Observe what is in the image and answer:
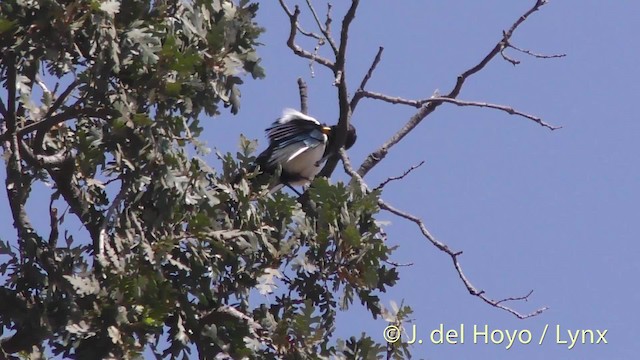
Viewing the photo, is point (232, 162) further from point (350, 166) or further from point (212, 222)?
point (350, 166)

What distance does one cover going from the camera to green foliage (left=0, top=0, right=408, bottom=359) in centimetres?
405

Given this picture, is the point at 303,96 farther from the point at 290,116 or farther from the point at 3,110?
the point at 3,110

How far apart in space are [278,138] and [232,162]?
97.7 inches

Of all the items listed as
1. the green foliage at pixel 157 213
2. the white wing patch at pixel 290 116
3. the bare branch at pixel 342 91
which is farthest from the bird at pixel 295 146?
the green foliage at pixel 157 213

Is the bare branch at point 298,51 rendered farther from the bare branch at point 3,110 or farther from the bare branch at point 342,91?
the bare branch at point 3,110

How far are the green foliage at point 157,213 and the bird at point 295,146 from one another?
2.29 m

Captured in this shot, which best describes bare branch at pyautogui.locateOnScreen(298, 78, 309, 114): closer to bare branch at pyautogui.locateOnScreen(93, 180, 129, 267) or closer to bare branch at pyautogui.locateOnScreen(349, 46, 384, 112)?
bare branch at pyautogui.locateOnScreen(349, 46, 384, 112)

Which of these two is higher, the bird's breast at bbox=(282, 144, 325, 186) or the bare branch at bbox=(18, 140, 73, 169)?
the bird's breast at bbox=(282, 144, 325, 186)

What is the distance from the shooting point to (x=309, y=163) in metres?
7.08

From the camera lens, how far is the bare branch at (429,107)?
5133 millimetres

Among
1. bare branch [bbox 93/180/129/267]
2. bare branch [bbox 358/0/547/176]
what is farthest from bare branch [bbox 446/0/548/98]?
bare branch [bbox 93/180/129/267]

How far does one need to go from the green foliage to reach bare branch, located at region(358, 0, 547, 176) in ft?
2.75

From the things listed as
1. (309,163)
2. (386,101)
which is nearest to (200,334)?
(386,101)

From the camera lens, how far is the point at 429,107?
545 cm
